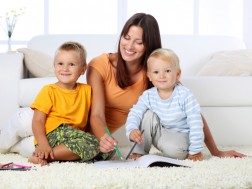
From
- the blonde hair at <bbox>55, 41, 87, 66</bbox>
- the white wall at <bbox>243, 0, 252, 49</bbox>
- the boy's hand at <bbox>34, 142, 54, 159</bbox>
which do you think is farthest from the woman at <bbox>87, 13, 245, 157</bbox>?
the white wall at <bbox>243, 0, 252, 49</bbox>

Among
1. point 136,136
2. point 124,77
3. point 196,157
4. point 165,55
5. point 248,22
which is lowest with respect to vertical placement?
point 196,157

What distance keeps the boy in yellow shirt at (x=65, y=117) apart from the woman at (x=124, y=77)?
0.06 m

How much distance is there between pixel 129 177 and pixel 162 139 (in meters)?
0.54

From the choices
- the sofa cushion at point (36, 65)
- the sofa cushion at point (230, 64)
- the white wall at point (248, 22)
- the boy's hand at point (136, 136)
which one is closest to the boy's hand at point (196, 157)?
the boy's hand at point (136, 136)

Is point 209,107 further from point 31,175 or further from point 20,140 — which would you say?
point 31,175

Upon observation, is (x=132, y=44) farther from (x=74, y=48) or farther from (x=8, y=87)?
(x=8, y=87)

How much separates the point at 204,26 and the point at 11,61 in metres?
2.93

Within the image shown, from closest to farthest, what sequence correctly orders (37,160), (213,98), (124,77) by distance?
(37,160)
(124,77)
(213,98)

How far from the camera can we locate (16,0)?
16.9ft

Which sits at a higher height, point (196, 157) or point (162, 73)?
point (162, 73)

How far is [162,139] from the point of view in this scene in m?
2.19

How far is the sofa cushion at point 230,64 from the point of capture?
115 inches

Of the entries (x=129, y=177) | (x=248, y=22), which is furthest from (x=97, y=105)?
(x=248, y=22)

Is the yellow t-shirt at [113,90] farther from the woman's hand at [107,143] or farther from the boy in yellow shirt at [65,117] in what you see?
the woman's hand at [107,143]
